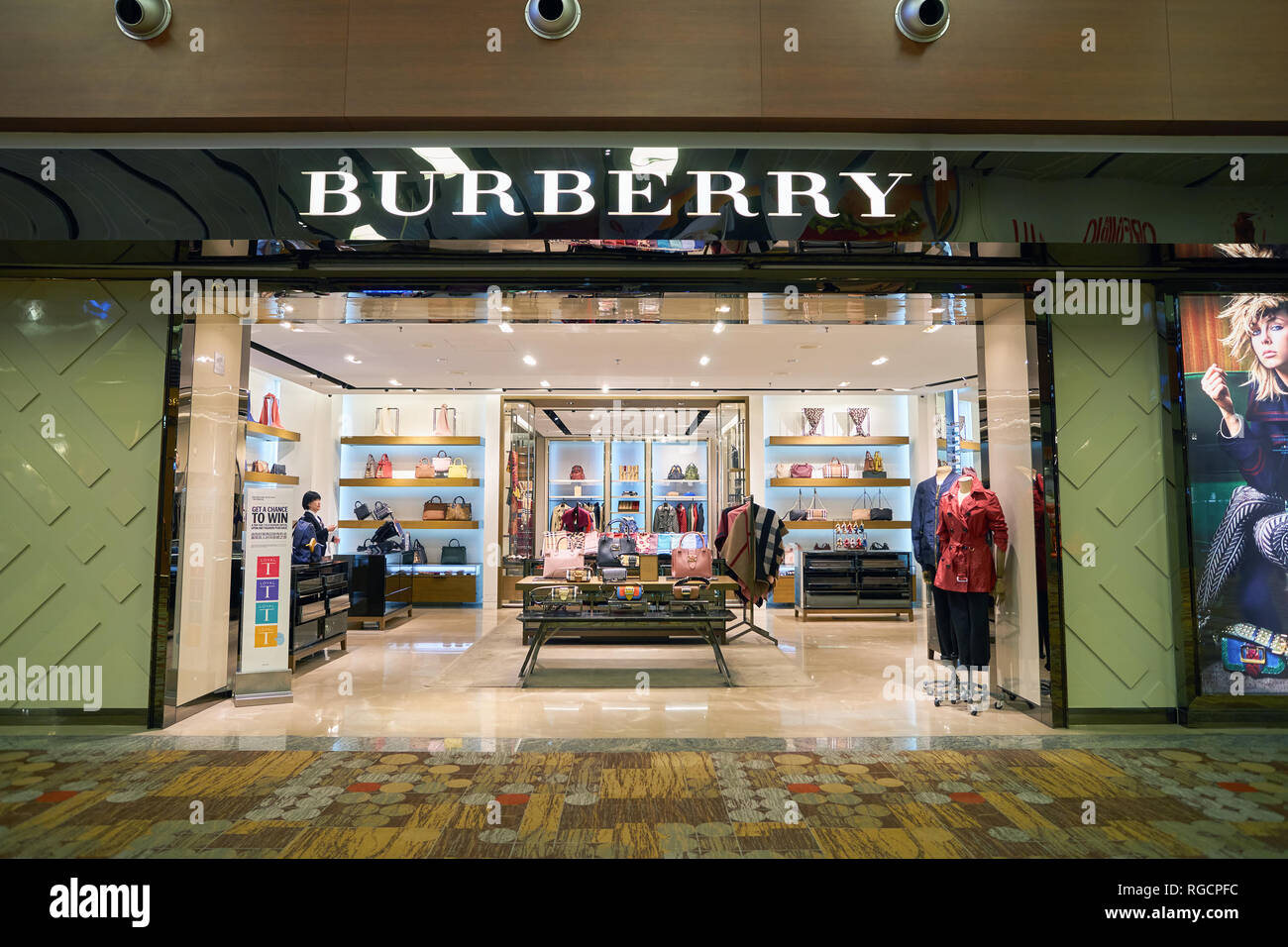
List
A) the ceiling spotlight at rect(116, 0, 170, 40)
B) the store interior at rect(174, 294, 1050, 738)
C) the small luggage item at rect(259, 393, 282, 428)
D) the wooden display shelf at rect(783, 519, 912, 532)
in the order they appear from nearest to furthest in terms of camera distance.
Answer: the ceiling spotlight at rect(116, 0, 170, 40) → the store interior at rect(174, 294, 1050, 738) → the small luggage item at rect(259, 393, 282, 428) → the wooden display shelf at rect(783, 519, 912, 532)

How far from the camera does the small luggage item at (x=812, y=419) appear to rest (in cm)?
992

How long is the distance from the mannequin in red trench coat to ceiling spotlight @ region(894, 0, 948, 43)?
2.75 metres

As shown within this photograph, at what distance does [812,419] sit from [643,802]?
305 inches

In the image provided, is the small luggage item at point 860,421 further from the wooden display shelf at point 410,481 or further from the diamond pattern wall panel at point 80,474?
the diamond pattern wall panel at point 80,474

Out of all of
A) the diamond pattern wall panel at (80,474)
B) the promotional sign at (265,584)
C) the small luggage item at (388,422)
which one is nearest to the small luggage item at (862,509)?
the small luggage item at (388,422)

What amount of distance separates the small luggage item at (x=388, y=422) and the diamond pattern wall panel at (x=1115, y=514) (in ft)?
27.7

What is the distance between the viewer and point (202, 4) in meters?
3.96

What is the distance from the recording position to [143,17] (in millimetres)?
3885

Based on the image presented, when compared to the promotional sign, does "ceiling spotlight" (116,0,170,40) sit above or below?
above

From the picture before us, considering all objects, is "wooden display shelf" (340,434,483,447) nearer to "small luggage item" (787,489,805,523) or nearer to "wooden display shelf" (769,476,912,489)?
"wooden display shelf" (769,476,912,489)

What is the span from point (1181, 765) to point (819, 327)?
432 cm

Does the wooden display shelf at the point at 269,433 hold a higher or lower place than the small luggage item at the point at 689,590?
higher

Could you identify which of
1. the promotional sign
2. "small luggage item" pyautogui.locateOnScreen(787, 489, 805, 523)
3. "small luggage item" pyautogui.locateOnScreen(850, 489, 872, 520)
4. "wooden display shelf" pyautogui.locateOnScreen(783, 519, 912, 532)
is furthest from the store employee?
"small luggage item" pyautogui.locateOnScreen(850, 489, 872, 520)

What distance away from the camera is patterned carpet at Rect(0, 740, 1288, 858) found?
255cm
